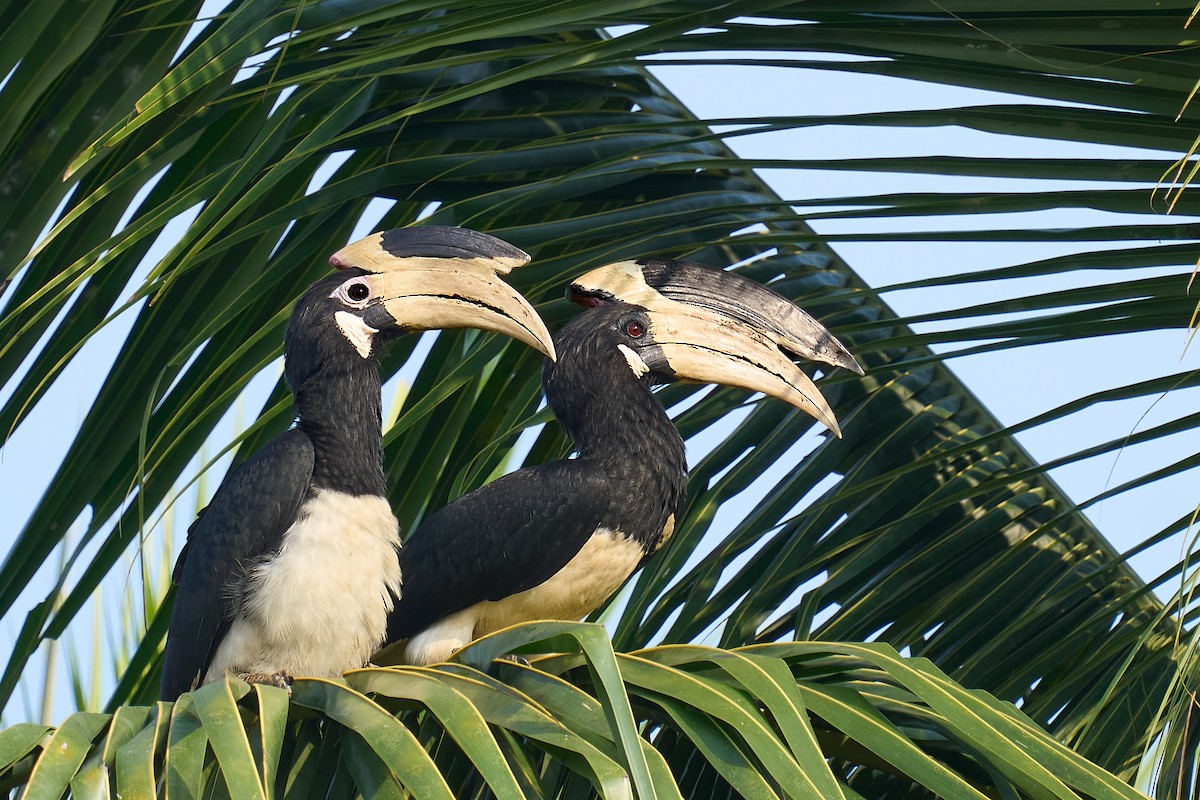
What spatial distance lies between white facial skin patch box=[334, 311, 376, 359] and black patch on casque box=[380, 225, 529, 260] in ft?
0.49

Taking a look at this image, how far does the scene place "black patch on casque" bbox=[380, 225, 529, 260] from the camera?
110 inches

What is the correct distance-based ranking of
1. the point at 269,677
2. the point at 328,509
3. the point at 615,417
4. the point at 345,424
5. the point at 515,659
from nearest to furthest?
the point at 515,659, the point at 269,677, the point at 328,509, the point at 345,424, the point at 615,417

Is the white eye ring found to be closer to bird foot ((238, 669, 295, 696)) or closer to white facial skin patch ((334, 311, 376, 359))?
white facial skin patch ((334, 311, 376, 359))

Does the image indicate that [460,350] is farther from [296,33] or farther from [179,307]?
[296,33]

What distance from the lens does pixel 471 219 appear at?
9.63ft

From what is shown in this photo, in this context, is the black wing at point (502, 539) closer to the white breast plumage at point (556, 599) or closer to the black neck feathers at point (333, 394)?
the white breast plumage at point (556, 599)

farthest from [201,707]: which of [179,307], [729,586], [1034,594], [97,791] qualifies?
[1034,594]

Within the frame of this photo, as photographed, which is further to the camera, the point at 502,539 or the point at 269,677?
the point at 502,539

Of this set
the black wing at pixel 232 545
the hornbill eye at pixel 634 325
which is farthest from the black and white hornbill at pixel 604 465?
the black wing at pixel 232 545

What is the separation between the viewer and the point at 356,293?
9.84ft

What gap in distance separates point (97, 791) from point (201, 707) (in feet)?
0.50

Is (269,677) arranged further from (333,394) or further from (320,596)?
(333,394)

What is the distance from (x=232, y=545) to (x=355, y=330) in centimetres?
47

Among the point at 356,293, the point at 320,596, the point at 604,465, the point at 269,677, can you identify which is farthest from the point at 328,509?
the point at 604,465
